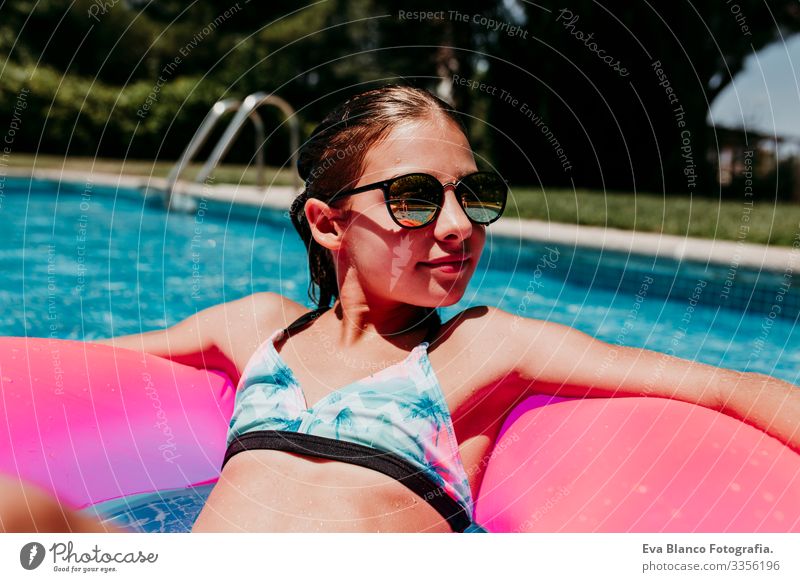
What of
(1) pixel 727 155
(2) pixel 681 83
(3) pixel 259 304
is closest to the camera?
(3) pixel 259 304

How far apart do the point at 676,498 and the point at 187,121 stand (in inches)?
545

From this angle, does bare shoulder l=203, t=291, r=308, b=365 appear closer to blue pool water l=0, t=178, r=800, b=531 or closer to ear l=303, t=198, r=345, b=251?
ear l=303, t=198, r=345, b=251

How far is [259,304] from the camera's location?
5.93 feet

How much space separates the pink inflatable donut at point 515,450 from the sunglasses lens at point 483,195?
0.43 meters

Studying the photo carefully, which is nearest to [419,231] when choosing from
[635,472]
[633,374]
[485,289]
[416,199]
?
[416,199]

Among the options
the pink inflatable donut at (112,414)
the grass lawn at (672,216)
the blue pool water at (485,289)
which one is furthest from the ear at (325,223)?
the grass lawn at (672,216)

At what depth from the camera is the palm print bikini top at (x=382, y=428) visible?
1467 millimetres

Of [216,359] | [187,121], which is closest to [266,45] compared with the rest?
[187,121]

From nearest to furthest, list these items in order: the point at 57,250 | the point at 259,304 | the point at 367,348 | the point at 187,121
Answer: the point at 367,348 → the point at 259,304 → the point at 57,250 → the point at 187,121

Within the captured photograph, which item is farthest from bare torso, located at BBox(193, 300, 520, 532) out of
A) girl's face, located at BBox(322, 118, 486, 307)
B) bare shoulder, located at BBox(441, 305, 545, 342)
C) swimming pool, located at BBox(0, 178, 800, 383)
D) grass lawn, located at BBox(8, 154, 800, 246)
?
grass lawn, located at BBox(8, 154, 800, 246)

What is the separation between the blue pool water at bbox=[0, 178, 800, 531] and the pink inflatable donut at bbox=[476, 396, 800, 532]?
230cm

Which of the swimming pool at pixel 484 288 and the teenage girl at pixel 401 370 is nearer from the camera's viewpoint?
the teenage girl at pixel 401 370

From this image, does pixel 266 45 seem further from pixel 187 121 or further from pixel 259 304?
pixel 259 304
